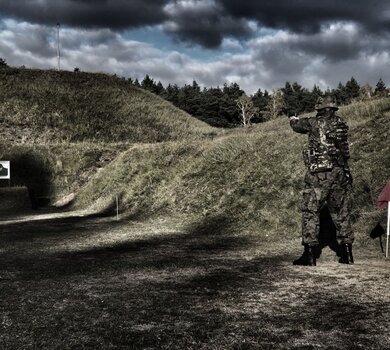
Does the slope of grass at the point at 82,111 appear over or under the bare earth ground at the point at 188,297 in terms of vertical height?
over

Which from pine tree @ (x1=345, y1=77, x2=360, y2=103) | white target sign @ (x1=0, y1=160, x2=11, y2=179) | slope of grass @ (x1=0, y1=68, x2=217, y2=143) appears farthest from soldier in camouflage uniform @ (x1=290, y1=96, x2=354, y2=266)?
pine tree @ (x1=345, y1=77, x2=360, y2=103)

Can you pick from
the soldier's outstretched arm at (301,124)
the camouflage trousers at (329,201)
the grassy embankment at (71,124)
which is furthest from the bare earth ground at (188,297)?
the grassy embankment at (71,124)

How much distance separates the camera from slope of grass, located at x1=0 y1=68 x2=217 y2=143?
152 feet

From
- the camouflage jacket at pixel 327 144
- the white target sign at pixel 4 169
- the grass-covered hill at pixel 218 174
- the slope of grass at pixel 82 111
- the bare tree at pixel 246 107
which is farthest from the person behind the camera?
the bare tree at pixel 246 107

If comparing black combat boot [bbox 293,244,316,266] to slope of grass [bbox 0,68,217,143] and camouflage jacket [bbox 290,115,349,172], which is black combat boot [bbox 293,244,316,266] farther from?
slope of grass [bbox 0,68,217,143]

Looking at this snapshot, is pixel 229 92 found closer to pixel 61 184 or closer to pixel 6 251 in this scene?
pixel 61 184

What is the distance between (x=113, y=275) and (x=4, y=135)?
40.0 meters

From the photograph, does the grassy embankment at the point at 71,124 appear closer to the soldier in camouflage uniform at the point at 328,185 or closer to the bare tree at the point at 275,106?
the soldier in camouflage uniform at the point at 328,185

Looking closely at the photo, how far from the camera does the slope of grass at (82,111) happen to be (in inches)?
1825

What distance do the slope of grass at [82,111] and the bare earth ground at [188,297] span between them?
111 feet

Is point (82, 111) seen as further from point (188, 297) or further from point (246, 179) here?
point (188, 297)

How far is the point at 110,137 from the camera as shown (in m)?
46.3

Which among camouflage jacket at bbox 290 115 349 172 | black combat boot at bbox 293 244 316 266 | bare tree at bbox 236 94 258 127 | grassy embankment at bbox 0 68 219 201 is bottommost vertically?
black combat boot at bbox 293 244 316 266

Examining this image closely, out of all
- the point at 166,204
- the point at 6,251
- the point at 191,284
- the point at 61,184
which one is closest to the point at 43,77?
the point at 61,184
